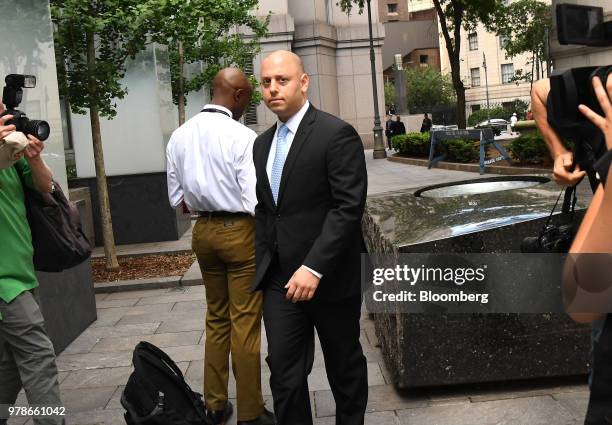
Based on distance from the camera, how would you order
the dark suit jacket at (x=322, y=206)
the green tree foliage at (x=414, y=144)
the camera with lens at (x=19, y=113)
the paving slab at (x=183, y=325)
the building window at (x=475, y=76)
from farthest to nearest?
the building window at (x=475, y=76), the green tree foliage at (x=414, y=144), the paving slab at (x=183, y=325), the camera with lens at (x=19, y=113), the dark suit jacket at (x=322, y=206)

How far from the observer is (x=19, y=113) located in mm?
3641

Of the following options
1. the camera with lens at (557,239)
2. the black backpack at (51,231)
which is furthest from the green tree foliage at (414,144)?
the camera with lens at (557,239)

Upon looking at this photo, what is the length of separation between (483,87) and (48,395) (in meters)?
99.0

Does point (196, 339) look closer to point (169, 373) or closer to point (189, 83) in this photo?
point (169, 373)

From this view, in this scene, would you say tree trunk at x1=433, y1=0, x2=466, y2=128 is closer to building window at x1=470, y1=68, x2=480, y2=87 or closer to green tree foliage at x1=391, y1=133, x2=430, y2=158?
green tree foliage at x1=391, y1=133, x2=430, y2=158

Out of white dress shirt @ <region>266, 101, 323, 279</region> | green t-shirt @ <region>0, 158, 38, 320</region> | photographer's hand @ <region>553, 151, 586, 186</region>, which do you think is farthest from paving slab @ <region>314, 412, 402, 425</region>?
photographer's hand @ <region>553, 151, 586, 186</region>

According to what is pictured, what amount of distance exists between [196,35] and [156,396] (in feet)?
40.8

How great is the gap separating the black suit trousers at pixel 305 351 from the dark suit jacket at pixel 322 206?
0.11 metres

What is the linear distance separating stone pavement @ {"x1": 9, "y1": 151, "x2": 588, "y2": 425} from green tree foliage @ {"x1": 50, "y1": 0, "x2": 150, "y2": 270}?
2988 millimetres

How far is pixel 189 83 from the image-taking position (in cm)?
1844

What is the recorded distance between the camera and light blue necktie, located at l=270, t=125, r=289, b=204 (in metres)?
3.66

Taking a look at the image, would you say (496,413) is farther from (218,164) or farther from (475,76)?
(475,76)

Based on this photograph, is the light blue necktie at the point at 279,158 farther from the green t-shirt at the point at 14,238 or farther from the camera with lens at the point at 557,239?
the camera with lens at the point at 557,239

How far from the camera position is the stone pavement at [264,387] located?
4520 mm
